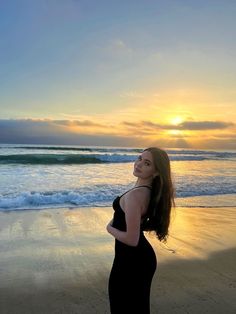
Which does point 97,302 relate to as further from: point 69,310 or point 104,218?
point 104,218

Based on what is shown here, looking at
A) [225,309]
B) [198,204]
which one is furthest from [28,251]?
A: [198,204]

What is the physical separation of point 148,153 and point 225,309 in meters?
2.29

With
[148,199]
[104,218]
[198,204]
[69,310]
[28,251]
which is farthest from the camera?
[198,204]

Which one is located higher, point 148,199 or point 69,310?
point 148,199

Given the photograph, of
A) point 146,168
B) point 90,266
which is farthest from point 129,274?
point 90,266

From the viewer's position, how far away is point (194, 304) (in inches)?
157

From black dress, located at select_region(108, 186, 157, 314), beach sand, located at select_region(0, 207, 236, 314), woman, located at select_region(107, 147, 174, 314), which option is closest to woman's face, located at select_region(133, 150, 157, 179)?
woman, located at select_region(107, 147, 174, 314)

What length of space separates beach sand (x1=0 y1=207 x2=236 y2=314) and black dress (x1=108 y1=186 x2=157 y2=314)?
768mm

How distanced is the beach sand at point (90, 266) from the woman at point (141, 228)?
0.75 meters

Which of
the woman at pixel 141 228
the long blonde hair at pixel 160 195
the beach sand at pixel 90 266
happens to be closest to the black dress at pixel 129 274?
the woman at pixel 141 228

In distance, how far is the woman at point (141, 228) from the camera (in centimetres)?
241

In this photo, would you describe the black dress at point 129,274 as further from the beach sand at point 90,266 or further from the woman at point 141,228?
the beach sand at point 90,266

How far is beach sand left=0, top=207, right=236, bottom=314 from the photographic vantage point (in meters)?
3.97

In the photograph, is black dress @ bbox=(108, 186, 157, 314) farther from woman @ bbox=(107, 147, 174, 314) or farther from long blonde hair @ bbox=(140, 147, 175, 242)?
long blonde hair @ bbox=(140, 147, 175, 242)
